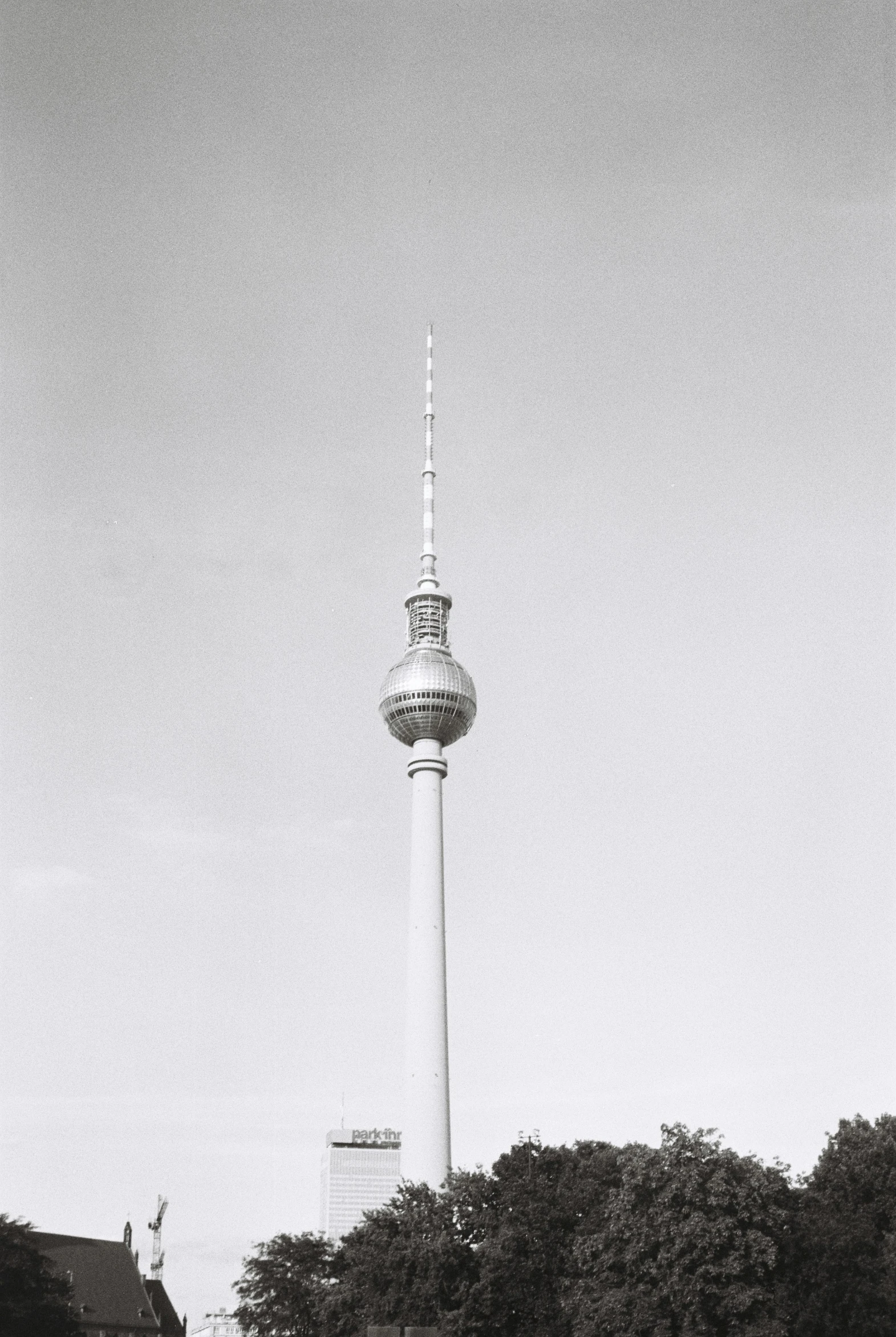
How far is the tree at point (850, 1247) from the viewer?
210ft

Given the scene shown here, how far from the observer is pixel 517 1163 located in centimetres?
8538

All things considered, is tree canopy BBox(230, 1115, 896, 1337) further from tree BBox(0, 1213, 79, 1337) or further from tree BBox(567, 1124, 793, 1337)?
tree BBox(0, 1213, 79, 1337)

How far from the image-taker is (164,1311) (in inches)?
7726

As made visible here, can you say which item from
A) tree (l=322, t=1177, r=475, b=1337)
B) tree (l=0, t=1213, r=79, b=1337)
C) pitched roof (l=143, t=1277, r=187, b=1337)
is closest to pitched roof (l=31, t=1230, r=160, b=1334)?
pitched roof (l=143, t=1277, r=187, b=1337)

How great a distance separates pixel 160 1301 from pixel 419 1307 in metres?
140

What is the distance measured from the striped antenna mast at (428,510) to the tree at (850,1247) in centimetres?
10260

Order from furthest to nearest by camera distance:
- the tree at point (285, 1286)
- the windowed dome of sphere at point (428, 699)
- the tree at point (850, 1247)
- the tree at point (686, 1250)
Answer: the windowed dome of sphere at point (428, 699) → the tree at point (285, 1286) → the tree at point (686, 1250) → the tree at point (850, 1247)

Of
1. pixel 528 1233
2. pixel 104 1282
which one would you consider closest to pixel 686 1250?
pixel 528 1233

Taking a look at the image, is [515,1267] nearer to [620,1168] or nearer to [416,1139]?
[620,1168]

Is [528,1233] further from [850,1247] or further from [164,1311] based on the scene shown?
[164,1311]

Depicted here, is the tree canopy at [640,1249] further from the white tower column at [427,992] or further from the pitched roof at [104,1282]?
the pitched roof at [104,1282]

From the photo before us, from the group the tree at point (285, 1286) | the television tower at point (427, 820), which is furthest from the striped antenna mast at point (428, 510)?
the tree at point (285, 1286)

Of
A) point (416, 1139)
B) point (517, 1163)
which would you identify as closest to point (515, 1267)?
point (517, 1163)

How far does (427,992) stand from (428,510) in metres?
61.1
